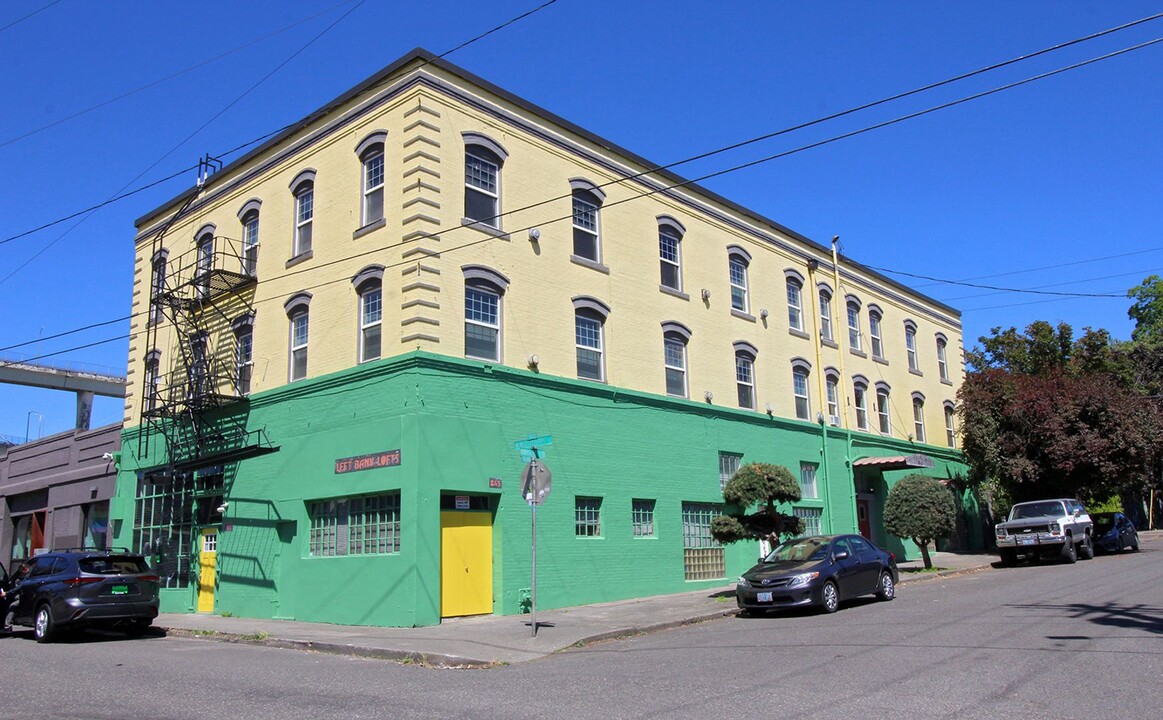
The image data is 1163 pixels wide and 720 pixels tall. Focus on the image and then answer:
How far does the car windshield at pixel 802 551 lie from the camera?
16.5 metres

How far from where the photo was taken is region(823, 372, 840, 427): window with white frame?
2959 cm

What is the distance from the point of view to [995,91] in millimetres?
11836

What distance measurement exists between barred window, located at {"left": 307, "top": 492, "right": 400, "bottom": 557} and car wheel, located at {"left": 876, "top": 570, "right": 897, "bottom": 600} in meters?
9.23

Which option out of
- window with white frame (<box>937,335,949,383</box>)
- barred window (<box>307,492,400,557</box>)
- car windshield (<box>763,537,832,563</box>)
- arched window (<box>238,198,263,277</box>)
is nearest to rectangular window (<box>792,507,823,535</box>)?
car windshield (<box>763,537,832,563</box>)

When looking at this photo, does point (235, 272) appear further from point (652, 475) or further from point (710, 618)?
point (710, 618)

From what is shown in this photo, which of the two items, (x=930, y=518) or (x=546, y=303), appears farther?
(x=930, y=518)

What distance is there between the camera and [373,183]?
19.5 m

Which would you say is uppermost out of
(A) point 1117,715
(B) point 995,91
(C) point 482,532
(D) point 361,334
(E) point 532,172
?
(E) point 532,172

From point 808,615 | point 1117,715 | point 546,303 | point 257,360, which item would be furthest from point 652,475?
point 1117,715

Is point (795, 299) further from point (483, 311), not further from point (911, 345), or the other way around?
point (483, 311)

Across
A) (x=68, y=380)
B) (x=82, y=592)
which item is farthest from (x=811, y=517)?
(x=68, y=380)

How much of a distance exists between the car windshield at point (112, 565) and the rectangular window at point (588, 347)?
9.73 meters

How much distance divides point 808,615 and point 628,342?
8445 mm

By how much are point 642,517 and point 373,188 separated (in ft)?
31.6
